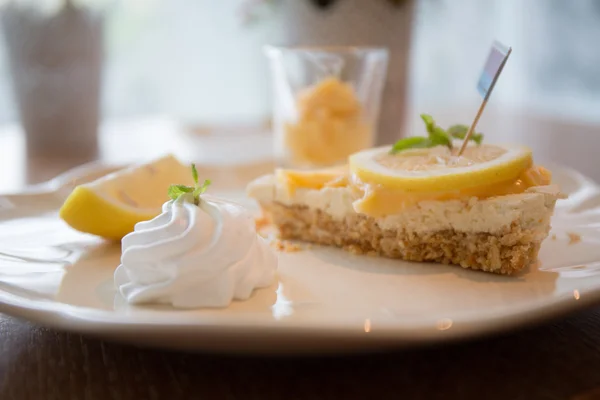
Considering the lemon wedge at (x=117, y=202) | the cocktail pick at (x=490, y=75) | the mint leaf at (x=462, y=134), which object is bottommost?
the lemon wedge at (x=117, y=202)

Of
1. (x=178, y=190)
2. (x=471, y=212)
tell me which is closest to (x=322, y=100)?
(x=471, y=212)

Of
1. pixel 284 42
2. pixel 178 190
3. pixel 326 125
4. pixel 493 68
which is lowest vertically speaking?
pixel 326 125

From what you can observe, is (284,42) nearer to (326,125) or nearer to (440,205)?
(326,125)

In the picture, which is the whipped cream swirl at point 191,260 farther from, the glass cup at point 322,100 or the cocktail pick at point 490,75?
the glass cup at point 322,100

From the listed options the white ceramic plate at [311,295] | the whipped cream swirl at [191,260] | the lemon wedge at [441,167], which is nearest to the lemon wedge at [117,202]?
the white ceramic plate at [311,295]

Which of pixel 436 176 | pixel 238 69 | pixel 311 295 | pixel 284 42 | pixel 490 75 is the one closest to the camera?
pixel 311 295

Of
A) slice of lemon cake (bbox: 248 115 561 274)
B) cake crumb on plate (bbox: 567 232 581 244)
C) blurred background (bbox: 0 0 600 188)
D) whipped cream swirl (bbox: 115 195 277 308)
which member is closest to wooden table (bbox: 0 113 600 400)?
whipped cream swirl (bbox: 115 195 277 308)
